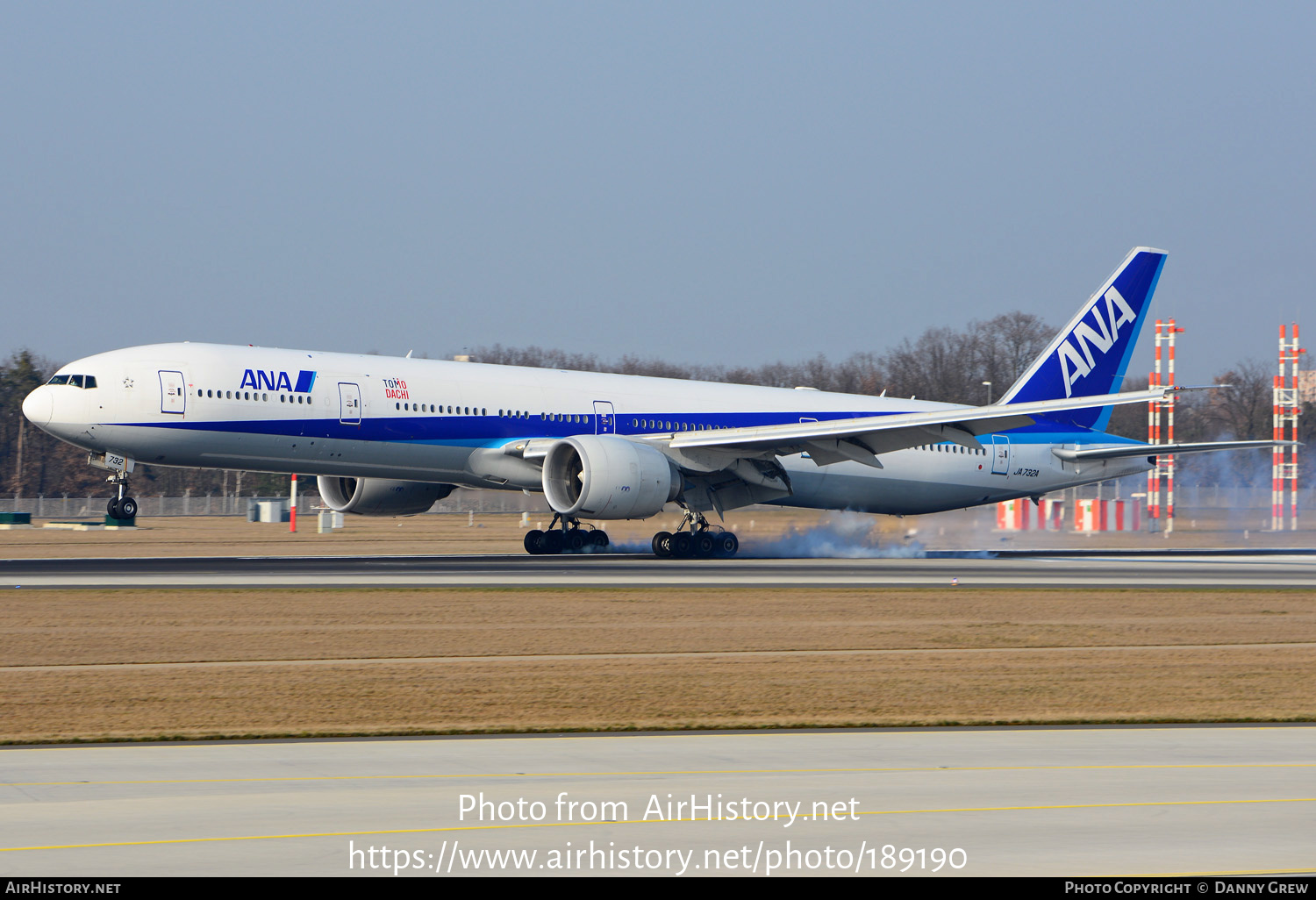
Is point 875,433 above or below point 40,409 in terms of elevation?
below

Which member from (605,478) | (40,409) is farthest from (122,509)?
(605,478)

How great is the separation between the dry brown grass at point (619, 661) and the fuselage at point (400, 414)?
8021mm

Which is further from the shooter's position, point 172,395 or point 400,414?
point 400,414

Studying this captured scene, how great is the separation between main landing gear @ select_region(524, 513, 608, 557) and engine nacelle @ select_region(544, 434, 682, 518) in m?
3.15

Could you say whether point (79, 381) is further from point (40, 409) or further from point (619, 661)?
point (619, 661)

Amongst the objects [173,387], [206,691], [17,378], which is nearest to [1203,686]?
[206,691]

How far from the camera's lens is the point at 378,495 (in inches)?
1484

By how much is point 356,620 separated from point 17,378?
93.5 metres

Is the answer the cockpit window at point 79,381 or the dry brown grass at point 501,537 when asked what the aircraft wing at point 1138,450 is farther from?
the cockpit window at point 79,381

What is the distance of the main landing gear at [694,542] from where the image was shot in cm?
3556

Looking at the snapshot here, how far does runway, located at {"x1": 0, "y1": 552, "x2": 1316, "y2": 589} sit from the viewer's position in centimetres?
2625

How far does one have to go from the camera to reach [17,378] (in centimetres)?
10194

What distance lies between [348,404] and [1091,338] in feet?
78.7

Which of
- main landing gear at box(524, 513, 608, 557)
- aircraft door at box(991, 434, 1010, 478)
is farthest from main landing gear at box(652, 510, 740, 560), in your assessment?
aircraft door at box(991, 434, 1010, 478)
